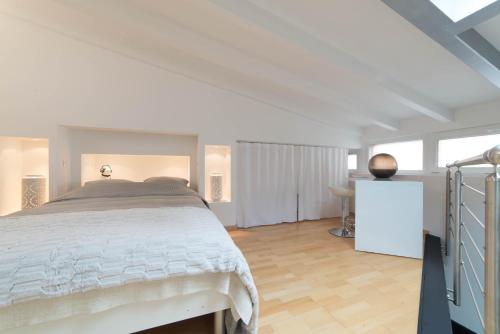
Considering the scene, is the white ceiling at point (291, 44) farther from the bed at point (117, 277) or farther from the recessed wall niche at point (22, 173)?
the bed at point (117, 277)

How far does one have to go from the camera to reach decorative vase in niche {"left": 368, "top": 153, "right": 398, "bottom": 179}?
2500 mm

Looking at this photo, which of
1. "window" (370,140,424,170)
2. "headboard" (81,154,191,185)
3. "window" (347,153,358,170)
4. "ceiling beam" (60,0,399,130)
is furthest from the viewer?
"window" (347,153,358,170)

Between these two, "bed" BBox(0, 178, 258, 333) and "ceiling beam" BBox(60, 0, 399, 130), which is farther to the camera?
"ceiling beam" BBox(60, 0, 399, 130)

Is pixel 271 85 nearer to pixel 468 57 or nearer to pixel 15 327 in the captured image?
pixel 468 57

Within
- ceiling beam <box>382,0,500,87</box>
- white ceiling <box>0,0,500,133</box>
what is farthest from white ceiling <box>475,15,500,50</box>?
white ceiling <box>0,0,500,133</box>

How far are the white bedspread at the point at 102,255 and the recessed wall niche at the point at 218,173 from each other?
1.99m

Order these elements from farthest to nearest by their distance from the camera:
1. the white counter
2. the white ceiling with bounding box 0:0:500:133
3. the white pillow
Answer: the white pillow
the white counter
the white ceiling with bounding box 0:0:500:133

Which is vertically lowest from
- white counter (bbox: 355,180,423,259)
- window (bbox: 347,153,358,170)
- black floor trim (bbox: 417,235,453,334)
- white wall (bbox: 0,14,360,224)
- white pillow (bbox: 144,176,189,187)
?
black floor trim (bbox: 417,235,453,334)

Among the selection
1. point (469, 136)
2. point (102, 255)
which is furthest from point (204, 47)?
point (469, 136)

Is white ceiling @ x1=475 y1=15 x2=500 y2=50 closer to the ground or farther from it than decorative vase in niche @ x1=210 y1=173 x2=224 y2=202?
farther from it

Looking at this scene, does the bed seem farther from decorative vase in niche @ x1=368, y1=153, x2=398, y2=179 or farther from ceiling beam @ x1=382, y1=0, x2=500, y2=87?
decorative vase in niche @ x1=368, y1=153, x2=398, y2=179

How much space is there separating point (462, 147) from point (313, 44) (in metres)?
2.62

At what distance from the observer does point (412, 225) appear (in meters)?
2.26

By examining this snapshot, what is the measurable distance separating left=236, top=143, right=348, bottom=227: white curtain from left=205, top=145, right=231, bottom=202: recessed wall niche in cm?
21
